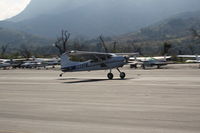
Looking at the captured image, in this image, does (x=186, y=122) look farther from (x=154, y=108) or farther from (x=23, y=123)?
(x=23, y=123)

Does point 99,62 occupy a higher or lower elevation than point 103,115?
higher

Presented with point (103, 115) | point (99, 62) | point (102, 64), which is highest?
point (99, 62)

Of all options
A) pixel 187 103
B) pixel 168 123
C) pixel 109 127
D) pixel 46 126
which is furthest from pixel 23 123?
pixel 187 103

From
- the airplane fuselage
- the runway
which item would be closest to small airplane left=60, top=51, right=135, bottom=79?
the airplane fuselage

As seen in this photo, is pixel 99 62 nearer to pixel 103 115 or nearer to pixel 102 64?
pixel 102 64

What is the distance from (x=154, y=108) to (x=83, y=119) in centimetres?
279

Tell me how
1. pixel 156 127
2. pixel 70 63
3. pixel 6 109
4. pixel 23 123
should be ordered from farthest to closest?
1. pixel 70 63
2. pixel 6 109
3. pixel 23 123
4. pixel 156 127

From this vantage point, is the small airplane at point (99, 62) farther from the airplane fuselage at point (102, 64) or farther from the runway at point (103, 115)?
the runway at point (103, 115)

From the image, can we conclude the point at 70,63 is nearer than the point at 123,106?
No

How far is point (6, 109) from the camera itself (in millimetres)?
13625

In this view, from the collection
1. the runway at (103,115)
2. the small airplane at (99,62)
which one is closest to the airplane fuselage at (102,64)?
the small airplane at (99,62)

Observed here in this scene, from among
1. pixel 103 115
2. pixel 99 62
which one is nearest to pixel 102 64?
pixel 99 62

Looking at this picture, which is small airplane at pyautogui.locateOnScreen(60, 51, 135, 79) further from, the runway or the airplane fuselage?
the runway

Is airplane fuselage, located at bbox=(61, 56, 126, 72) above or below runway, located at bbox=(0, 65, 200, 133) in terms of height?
above
